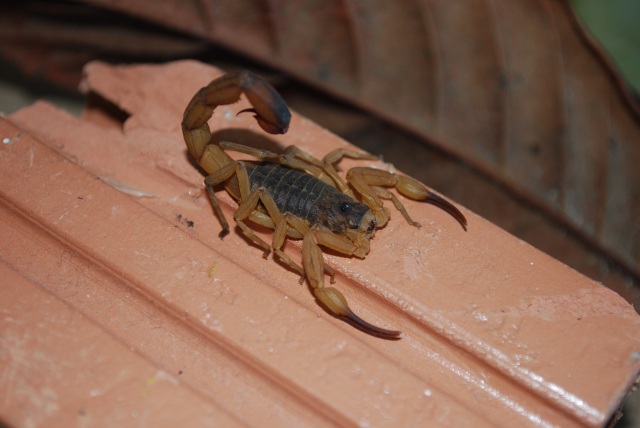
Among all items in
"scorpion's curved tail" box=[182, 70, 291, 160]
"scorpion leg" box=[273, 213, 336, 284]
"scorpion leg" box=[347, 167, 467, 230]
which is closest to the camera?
"scorpion's curved tail" box=[182, 70, 291, 160]

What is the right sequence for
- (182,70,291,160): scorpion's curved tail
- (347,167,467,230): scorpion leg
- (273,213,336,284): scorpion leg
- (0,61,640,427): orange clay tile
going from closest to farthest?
(0,61,640,427): orange clay tile < (182,70,291,160): scorpion's curved tail < (273,213,336,284): scorpion leg < (347,167,467,230): scorpion leg

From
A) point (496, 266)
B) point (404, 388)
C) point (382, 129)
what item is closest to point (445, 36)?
point (382, 129)

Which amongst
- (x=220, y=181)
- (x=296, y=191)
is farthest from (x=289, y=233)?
(x=220, y=181)

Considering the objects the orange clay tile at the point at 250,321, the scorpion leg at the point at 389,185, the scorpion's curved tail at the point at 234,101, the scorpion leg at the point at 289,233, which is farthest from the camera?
the scorpion leg at the point at 389,185

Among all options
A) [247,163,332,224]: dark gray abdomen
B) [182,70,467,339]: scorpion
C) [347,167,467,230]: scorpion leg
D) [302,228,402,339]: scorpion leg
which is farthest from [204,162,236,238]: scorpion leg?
[347,167,467,230]: scorpion leg

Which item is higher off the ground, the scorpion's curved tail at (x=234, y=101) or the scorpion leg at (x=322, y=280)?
the scorpion's curved tail at (x=234, y=101)

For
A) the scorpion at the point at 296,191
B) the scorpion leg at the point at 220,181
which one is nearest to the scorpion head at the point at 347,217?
the scorpion at the point at 296,191

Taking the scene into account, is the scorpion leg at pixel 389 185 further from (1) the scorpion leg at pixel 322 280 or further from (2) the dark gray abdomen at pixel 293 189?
(1) the scorpion leg at pixel 322 280

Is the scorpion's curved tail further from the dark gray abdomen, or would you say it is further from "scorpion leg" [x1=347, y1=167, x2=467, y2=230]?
"scorpion leg" [x1=347, y1=167, x2=467, y2=230]
